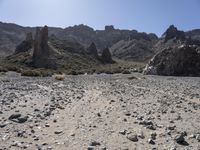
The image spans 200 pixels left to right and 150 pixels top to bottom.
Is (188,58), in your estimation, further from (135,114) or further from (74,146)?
(74,146)

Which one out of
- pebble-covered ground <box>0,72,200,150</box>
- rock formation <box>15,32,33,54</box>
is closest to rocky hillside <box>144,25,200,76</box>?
pebble-covered ground <box>0,72,200,150</box>

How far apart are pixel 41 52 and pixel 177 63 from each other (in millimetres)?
34775

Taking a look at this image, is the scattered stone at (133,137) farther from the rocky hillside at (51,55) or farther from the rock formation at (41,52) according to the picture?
the rock formation at (41,52)

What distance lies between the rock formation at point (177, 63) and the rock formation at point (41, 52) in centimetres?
2733

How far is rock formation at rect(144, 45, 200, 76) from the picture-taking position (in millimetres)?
62812

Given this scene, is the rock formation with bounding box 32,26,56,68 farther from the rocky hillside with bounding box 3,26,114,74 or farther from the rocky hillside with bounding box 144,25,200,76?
the rocky hillside with bounding box 144,25,200,76

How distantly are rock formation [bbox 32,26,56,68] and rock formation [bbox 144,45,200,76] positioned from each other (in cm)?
2733

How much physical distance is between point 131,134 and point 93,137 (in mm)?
1169

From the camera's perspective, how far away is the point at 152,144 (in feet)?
35.9

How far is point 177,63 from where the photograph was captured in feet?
208

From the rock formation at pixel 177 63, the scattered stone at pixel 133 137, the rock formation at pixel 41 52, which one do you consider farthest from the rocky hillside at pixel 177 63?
the scattered stone at pixel 133 137

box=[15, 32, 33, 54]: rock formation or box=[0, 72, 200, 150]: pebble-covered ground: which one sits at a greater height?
box=[15, 32, 33, 54]: rock formation

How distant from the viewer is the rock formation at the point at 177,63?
206 feet

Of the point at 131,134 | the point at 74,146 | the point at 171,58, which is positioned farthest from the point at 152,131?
the point at 171,58
